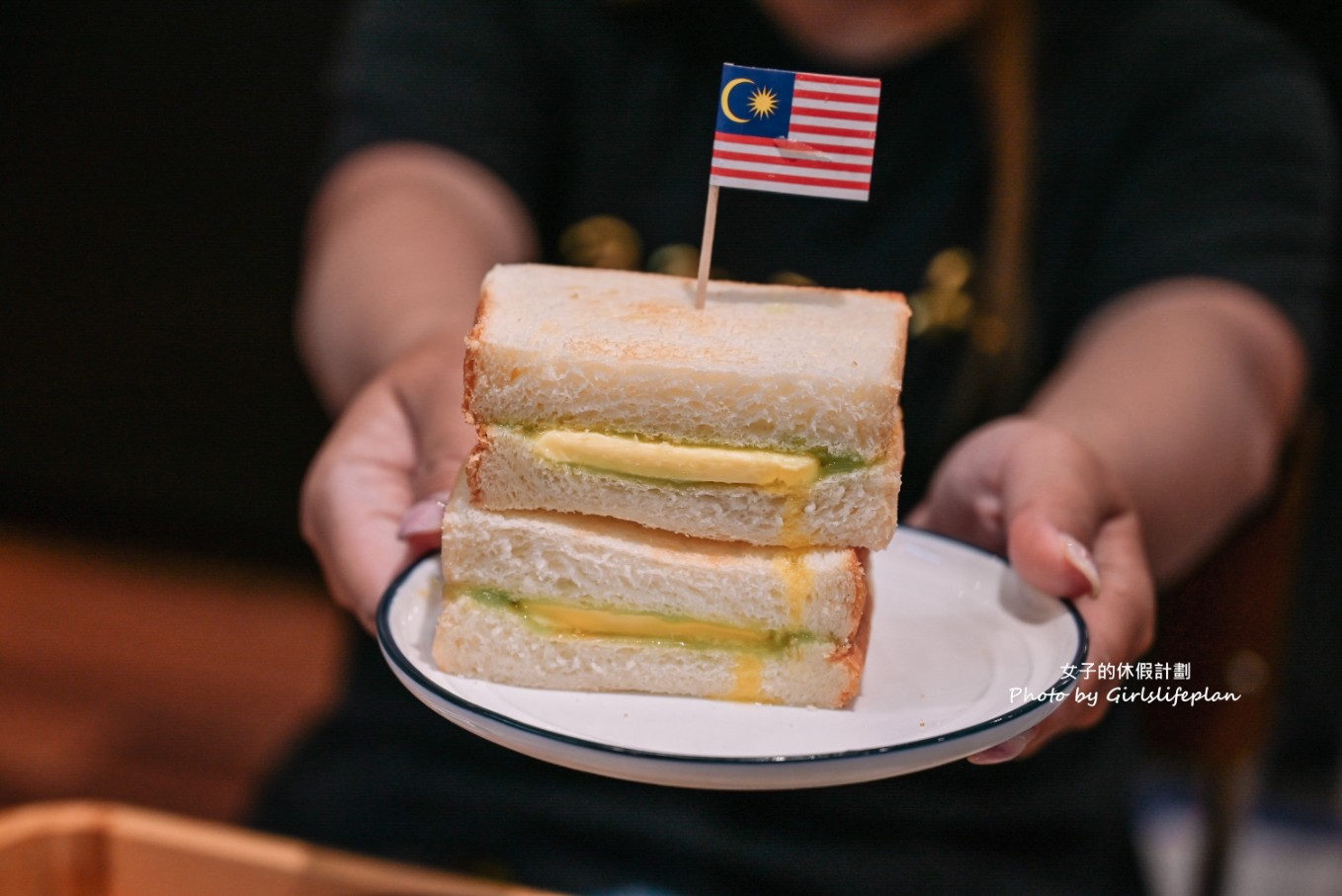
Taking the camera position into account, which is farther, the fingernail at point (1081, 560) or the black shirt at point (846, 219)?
the black shirt at point (846, 219)

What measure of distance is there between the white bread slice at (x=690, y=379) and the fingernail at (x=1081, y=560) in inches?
6.9

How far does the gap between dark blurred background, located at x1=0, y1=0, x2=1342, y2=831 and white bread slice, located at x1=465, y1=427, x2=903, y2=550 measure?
217 centimetres

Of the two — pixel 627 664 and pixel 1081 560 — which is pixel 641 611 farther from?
pixel 1081 560

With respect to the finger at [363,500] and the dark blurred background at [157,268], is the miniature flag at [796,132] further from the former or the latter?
the dark blurred background at [157,268]

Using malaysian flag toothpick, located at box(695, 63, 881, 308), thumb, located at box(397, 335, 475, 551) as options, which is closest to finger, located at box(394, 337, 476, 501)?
thumb, located at box(397, 335, 475, 551)

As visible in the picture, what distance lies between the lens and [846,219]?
1.64m

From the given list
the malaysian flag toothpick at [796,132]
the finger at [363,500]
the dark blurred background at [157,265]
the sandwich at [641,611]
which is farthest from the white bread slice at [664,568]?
the dark blurred background at [157,265]

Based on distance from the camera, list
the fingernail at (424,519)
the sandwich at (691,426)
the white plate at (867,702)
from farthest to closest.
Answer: the fingernail at (424,519), the sandwich at (691,426), the white plate at (867,702)

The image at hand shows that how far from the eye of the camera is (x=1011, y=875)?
59.7 inches

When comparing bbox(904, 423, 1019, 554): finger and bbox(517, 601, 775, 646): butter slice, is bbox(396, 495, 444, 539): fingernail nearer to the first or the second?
bbox(517, 601, 775, 646): butter slice

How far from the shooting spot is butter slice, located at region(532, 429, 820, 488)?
932 millimetres

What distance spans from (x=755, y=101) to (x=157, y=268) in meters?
2.62

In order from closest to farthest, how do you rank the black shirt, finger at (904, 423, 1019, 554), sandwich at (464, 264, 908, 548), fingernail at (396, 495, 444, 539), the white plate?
the white plate, sandwich at (464, 264, 908, 548), fingernail at (396, 495, 444, 539), finger at (904, 423, 1019, 554), the black shirt

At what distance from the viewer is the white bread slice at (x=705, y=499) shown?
95 centimetres
